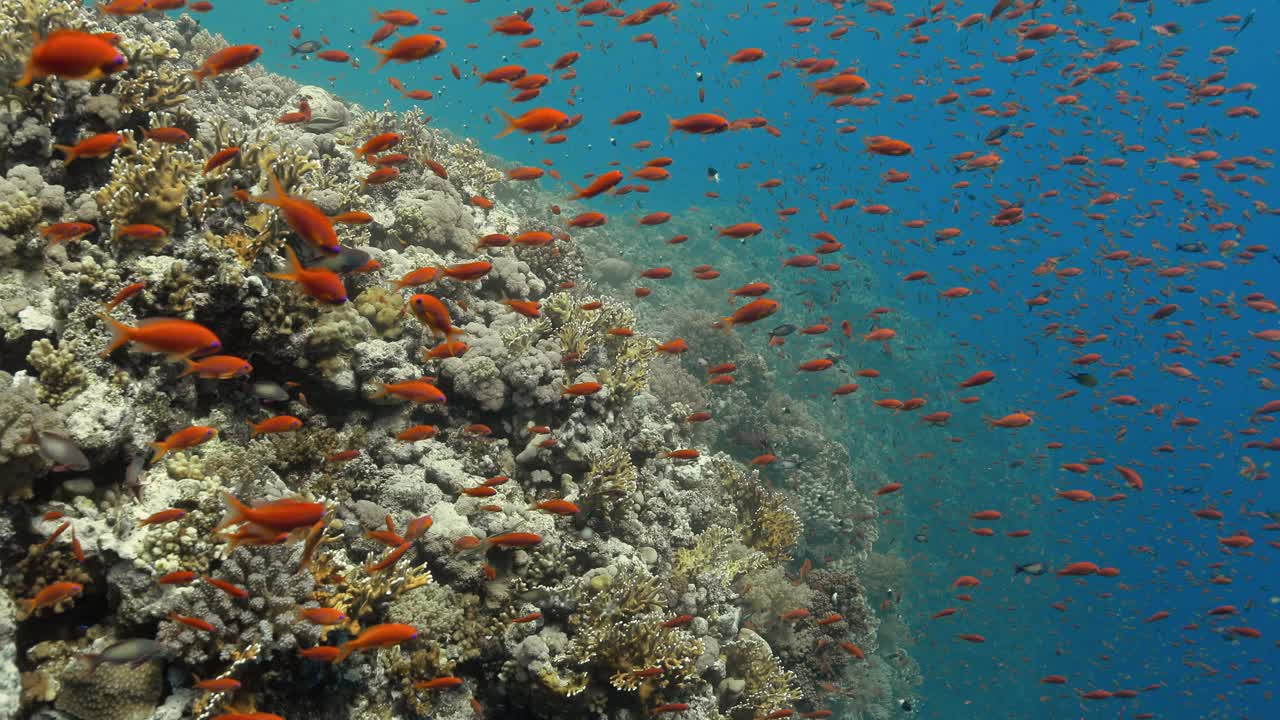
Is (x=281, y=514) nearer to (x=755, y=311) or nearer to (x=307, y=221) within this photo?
(x=307, y=221)

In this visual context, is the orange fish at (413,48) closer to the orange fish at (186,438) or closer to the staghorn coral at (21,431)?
the orange fish at (186,438)

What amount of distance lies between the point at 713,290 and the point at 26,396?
21.6 metres

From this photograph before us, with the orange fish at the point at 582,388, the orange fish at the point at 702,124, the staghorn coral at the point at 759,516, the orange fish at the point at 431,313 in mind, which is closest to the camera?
the orange fish at the point at 431,313

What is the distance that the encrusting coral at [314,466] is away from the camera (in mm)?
4121

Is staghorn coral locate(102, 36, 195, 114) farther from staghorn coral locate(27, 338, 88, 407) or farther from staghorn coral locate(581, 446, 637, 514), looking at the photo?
staghorn coral locate(581, 446, 637, 514)

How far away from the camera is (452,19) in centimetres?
16062

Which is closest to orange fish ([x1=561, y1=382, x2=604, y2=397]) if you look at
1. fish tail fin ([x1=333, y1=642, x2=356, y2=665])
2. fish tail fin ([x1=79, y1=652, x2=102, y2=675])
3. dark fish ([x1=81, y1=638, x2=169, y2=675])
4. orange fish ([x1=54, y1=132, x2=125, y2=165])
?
fish tail fin ([x1=333, y1=642, x2=356, y2=665])

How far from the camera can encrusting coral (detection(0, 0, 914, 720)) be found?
412 cm

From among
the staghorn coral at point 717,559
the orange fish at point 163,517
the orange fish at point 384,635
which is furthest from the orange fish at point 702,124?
the orange fish at point 163,517

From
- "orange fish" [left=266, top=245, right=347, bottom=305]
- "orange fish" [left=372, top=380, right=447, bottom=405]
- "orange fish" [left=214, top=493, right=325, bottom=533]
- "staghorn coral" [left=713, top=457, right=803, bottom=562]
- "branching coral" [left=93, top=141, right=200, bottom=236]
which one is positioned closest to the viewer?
"orange fish" [left=214, top=493, right=325, bottom=533]

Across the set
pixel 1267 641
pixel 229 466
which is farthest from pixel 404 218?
pixel 1267 641

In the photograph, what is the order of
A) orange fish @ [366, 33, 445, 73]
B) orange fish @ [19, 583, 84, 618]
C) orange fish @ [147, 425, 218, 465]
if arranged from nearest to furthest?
orange fish @ [19, 583, 84, 618]
orange fish @ [147, 425, 218, 465]
orange fish @ [366, 33, 445, 73]

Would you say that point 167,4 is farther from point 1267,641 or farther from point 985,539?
point 1267,641

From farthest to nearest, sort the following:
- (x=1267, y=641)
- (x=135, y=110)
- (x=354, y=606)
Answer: (x=1267, y=641), (x=135, y=110), (x=354, y=606)
